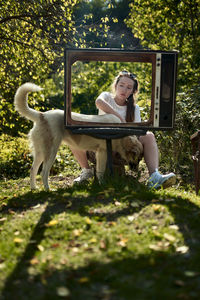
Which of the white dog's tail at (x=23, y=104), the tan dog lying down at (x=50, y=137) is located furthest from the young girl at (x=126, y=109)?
the white dog's tail at (x=23, y=104)

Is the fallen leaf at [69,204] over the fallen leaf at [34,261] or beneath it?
over

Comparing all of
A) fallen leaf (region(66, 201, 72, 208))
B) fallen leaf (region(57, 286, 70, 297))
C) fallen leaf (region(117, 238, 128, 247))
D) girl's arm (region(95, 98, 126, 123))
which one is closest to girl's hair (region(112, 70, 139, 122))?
girl's arm (region(95, 98, 126, 123))

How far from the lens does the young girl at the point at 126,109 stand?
428 cm

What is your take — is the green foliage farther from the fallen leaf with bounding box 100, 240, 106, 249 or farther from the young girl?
the fallen leaf with bounding box 100, 240, 106, 249

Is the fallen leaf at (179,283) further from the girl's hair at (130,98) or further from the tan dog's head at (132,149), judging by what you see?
the girl's hair at (130,98)

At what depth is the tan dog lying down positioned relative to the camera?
3.97m

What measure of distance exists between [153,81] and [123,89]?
722 millimetres

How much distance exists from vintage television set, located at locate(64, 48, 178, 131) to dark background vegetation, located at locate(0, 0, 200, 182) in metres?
1.72

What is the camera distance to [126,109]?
4.65 meters

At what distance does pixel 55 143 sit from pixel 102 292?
8.04ft

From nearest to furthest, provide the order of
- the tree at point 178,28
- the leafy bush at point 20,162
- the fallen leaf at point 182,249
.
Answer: the fallen leaf at point 182,249 → the leafy bush at point 20,162 → the tree at point 178,28

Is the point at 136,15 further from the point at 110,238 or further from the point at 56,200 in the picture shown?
the point at 110,238

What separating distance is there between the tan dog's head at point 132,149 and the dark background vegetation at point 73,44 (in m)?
1.84

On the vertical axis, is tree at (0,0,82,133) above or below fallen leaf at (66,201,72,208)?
above
